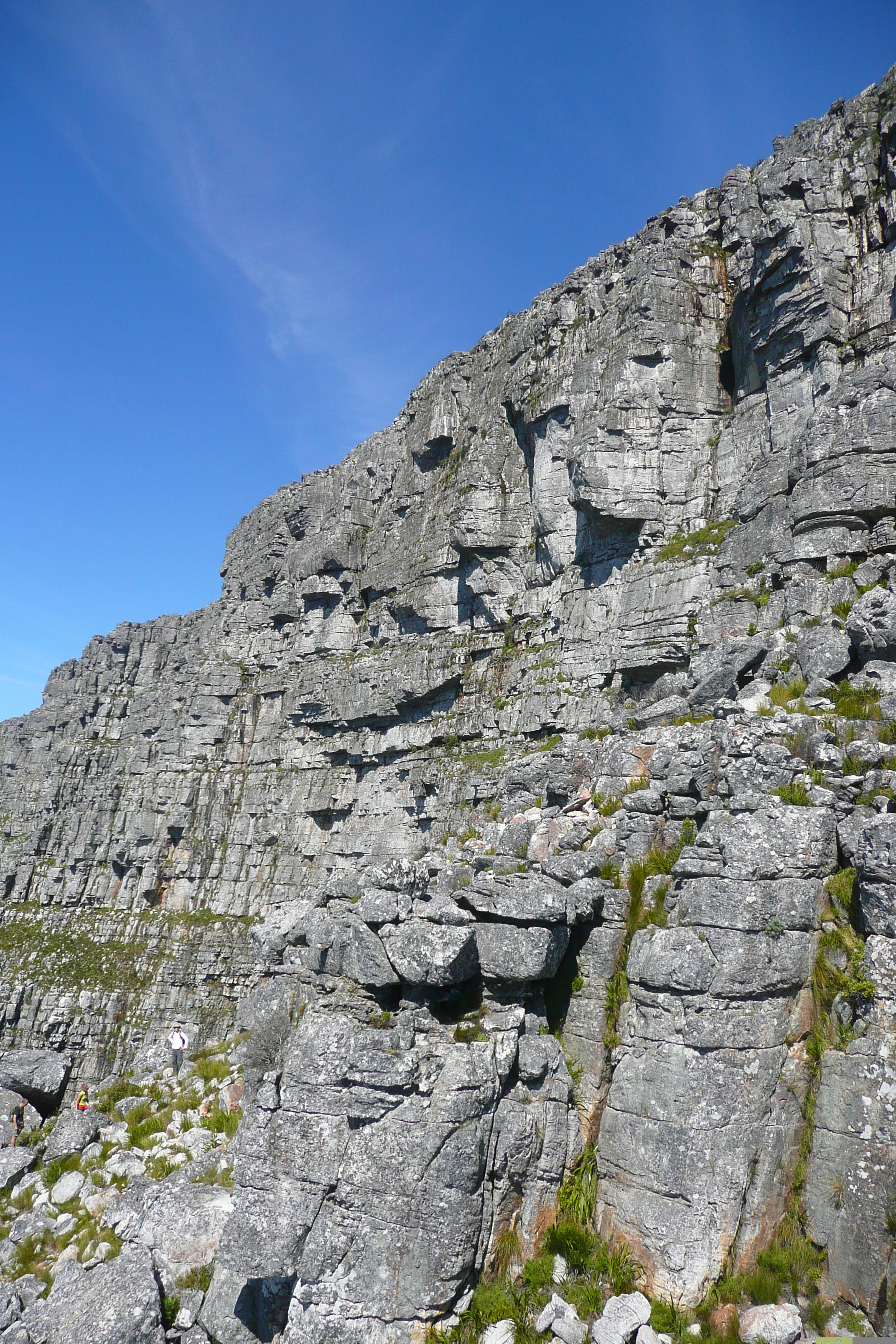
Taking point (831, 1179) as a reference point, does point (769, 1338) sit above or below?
below

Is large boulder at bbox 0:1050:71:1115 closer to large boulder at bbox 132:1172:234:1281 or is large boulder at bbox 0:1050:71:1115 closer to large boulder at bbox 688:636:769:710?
large boulder at bbox 132:1172:234:1281

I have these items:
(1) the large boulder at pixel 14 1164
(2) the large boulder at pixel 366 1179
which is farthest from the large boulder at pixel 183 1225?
(1) the large boulder at pixel 14 1164

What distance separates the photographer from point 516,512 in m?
38.8

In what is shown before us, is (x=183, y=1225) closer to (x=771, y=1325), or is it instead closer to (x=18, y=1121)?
(x=771, y=1325)

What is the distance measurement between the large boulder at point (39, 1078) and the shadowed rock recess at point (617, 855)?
1.10 ft

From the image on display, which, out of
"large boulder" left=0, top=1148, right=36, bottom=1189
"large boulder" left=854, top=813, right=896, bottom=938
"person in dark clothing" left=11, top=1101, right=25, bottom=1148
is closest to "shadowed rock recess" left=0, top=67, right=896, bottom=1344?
"large boulder" left=854, top=813, right=896, bottom=938

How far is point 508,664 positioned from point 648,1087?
2767 cm

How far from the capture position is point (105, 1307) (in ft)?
29.5

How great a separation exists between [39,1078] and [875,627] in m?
19.4

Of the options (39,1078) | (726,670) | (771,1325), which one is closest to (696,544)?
(726,670)

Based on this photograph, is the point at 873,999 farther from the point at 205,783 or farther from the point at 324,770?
the point at 205,783

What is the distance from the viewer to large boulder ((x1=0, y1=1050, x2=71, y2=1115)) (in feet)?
54.9

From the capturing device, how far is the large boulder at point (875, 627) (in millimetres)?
11594

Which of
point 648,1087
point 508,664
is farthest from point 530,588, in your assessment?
point 648,1087
